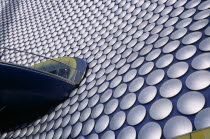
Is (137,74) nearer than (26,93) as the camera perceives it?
Yes

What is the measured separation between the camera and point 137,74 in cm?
576

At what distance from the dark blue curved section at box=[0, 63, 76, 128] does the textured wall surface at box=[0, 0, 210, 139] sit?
1.15 ft

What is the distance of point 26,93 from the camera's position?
21.8ft

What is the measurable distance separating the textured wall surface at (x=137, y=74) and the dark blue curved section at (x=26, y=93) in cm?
35

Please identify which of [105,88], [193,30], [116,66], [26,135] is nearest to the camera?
[193,30]

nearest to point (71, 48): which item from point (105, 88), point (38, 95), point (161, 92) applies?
point (38, 95)

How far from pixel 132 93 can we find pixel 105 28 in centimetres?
444

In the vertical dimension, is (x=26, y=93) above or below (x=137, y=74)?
below

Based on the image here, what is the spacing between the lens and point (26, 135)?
23.8ft

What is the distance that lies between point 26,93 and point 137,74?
10.8 feet

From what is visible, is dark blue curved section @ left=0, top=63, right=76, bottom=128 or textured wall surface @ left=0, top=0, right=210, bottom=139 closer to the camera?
textured wall surface @ left=0, top=0, right=210, bottom=139

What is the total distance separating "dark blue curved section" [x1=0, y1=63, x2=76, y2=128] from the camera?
6.18 metres

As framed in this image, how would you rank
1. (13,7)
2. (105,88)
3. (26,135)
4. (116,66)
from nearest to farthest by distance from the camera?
(105,88), (116,66), (26,135), (13,7)

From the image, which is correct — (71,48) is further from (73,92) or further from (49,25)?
(49,25)
